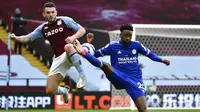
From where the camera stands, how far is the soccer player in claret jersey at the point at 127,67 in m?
11.9

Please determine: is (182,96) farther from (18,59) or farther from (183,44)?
(18,59)

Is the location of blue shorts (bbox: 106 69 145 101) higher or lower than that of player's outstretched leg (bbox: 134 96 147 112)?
higher

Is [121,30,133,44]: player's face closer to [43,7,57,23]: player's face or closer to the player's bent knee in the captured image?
the player's bent knee

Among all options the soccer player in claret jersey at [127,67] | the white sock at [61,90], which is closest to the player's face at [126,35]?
the soccer player in claret jersey at [127,67]

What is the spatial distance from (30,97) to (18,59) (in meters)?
6.93

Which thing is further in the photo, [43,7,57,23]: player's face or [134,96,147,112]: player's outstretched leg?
[43,7,57,23]: player's face

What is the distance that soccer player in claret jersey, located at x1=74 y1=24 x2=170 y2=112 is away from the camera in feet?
39.1

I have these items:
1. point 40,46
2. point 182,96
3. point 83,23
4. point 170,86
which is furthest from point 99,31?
point 182,96

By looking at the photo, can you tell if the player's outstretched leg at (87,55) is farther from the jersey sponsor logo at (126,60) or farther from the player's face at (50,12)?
the player's face at (50,12)

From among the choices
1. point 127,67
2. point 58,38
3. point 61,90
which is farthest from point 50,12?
point 61,90

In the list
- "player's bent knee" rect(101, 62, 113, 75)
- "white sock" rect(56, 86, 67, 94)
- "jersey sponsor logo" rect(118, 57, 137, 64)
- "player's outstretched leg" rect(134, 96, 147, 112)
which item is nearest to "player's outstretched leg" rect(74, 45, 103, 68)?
"player's bent knee" rect(101, 62, 113, 75)

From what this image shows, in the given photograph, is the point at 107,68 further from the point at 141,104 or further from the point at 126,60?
the point at 141,104

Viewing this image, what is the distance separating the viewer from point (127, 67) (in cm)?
1224

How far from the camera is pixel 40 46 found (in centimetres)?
2895
